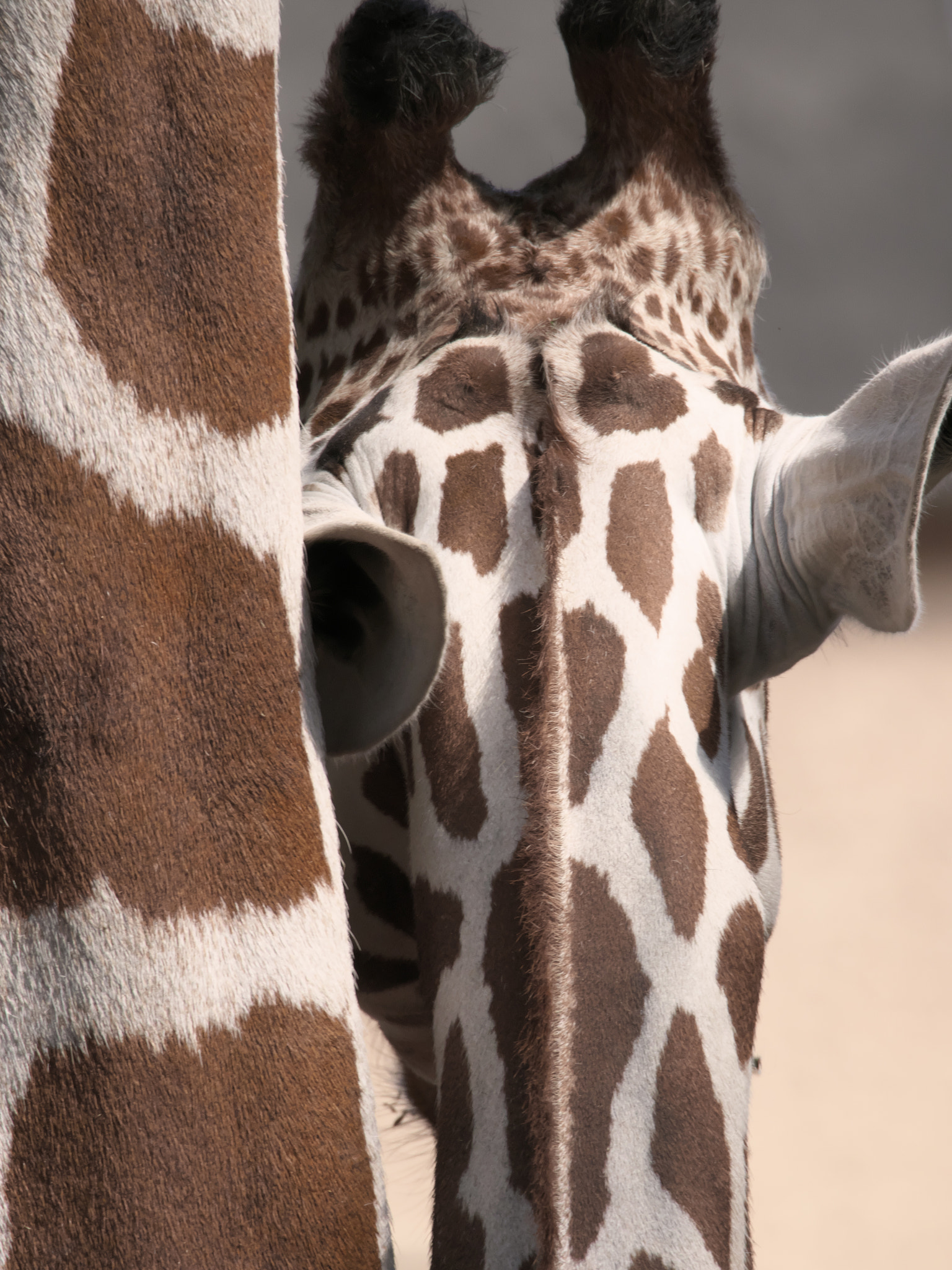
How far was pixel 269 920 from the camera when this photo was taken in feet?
1.64

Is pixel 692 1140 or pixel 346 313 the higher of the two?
pixel 346 313

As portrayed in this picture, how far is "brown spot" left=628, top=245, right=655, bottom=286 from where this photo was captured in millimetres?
1059

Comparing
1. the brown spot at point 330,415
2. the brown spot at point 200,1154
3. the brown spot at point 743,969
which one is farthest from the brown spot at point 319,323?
the brown spot at point 200,1154

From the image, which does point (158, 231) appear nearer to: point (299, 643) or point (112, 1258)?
point (299, 643)

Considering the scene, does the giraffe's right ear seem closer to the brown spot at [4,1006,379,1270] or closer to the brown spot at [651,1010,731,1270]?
the brown spot at [4,1006,379,1270]

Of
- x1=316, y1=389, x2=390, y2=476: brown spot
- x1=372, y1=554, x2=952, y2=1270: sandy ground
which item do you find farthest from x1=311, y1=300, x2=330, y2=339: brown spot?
x1=372, y1=554, x2=952, y2=1270: sandy ground

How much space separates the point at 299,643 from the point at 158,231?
0.20 meters

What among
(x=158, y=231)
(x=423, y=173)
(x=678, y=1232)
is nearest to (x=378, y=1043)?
(x=678, y=1232)

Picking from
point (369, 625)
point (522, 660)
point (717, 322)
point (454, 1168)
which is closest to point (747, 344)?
point (717, 322)

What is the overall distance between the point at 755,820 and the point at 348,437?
1.44 ft

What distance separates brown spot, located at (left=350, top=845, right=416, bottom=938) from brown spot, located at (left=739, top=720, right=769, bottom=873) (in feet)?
0.89

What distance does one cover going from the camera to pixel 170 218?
51 centimetres

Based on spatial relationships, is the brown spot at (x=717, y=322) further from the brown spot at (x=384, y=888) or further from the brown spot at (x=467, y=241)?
the brown spot at (x=384, y=888)

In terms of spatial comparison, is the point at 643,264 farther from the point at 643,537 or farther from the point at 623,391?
the point at 643,537
